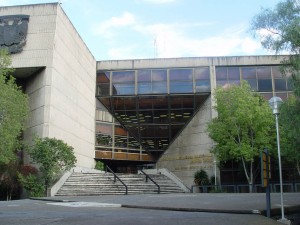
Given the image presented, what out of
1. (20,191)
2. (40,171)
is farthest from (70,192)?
(20,191)

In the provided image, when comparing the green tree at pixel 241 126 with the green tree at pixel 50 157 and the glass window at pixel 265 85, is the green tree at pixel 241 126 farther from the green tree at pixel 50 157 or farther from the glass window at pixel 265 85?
the green tree at pixel 50 157

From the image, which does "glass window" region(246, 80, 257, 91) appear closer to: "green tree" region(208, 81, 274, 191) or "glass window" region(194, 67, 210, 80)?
"glass window" region(194, 67, 210, 80)

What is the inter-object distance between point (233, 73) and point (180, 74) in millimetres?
5013

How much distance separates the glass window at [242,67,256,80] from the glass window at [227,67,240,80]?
562mm

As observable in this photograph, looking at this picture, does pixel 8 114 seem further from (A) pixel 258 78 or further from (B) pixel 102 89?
(A) pixel 258 78

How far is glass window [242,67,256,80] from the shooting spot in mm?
36344

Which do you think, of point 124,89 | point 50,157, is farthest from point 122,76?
point 50,157

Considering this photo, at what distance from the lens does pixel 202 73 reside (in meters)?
36.8

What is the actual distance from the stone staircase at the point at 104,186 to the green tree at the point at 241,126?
5396 millimetres

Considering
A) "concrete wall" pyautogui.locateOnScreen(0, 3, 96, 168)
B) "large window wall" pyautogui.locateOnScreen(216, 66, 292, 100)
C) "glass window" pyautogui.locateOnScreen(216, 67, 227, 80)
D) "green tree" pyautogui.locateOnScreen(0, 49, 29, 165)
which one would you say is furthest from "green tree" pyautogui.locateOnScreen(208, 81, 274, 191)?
"green tree" pyautogui.locateOnScreen(0, 49, 29, 165)

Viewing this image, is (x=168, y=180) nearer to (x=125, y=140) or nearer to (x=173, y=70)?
(x=125, y=140)

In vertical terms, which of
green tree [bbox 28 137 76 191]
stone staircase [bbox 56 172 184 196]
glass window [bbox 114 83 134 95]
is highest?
glass window [bbox 114 83 134 95]

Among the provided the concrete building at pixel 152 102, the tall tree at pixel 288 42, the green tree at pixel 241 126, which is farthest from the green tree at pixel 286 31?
the concrete building at pixel 152 102

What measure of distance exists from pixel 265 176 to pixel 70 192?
1701 cm
